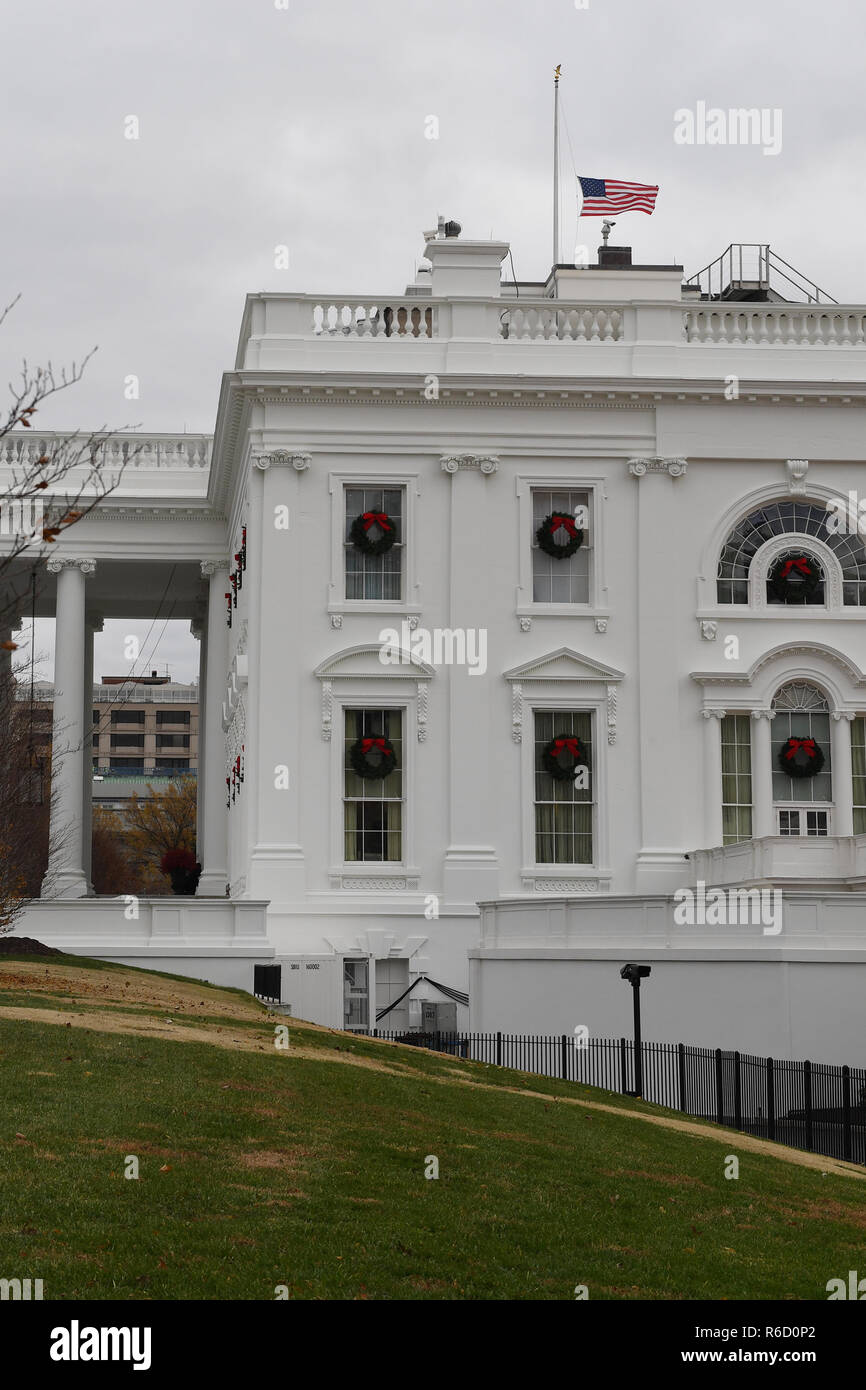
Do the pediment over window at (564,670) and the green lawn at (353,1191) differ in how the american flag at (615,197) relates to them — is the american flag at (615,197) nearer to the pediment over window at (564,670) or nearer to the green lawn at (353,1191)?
the pediment over window at (564,670)

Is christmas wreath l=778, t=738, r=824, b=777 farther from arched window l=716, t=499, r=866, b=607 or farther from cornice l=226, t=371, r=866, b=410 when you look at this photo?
cornice l=226, t=371, r=866, b=410

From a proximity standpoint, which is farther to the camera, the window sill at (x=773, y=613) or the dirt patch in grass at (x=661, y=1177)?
the window sill at (x=773, y=613)

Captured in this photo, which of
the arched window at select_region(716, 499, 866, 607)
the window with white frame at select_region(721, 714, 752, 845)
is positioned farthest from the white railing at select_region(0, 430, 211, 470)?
the window with white frame at select_region(721, 714, 752, 845)

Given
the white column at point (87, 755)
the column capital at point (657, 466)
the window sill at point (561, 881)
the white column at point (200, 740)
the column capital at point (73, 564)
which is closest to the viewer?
the window sill at point (561, 881)

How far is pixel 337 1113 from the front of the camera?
1653 centimetres

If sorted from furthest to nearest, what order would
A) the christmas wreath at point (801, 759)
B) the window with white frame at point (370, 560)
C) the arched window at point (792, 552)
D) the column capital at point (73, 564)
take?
the column capital at point (73, 564)
the arched window at point (792, 552)
the window with white frame at point (370, 560)
the christmas wreath at point (801, 759)

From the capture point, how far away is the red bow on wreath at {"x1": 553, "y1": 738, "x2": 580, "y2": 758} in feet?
127

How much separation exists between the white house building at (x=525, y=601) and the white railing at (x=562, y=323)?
0.21 ft

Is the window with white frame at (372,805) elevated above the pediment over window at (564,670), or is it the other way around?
the pediment over window at (564,670)

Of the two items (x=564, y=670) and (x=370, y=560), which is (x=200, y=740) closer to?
(x=370, y=560)

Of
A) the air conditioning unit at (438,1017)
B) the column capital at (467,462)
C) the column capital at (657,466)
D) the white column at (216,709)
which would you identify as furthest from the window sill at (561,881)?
the white column at (216,709)

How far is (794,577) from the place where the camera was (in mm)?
39438

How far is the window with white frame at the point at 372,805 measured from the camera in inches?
1506
